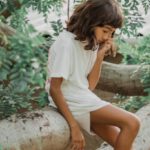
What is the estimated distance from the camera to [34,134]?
→ 6.88 ft

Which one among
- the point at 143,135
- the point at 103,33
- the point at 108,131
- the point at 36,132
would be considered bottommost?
the point at 143,135

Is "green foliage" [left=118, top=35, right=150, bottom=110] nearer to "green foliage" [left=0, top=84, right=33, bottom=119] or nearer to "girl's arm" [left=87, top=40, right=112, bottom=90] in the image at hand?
"girl's arm" [left=87, top=40, right=112, bottom=90]

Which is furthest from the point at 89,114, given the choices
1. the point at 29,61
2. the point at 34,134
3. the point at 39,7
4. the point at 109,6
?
the point at 39,7

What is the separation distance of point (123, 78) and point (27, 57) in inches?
64.2

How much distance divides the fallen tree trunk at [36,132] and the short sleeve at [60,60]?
0.62 feet

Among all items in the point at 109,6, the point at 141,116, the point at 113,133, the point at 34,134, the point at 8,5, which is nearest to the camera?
the point at 34,134

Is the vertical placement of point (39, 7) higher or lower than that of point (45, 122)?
higher

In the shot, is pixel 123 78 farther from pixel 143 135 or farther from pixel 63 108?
pixel 63 108

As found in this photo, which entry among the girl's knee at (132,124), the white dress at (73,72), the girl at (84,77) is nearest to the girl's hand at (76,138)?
the girl at (84,77)

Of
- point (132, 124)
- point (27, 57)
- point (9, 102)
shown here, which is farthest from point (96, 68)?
point (27, 57)

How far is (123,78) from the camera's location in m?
3.16

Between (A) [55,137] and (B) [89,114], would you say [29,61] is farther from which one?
(B) [89,114]

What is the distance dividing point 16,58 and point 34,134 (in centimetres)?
58

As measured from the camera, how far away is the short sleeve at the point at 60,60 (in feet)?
7.24
